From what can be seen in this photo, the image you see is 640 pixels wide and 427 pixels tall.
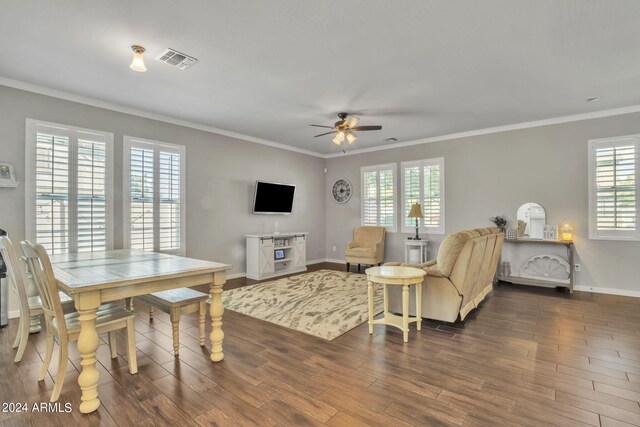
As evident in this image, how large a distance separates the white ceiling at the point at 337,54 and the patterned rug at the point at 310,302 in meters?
2.76

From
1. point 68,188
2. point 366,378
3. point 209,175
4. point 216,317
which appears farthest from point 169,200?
point 366,378

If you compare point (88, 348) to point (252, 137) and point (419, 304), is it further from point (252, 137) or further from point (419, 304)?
point (252, 137)

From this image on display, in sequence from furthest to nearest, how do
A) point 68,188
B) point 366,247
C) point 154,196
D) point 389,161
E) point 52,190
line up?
point 389,161 < point 366,247 < point 154,196 < point 68,188 < point 52,190

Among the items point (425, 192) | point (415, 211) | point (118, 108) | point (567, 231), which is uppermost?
point (118, 108)

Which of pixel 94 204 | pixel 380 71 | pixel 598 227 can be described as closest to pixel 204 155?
pixel 94 204

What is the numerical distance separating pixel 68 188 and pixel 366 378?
14.2 ft

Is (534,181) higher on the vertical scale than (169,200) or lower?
higher

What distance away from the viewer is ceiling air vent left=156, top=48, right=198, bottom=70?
3098 mm

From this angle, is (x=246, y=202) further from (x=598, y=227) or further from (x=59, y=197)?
(x=598, y=227)

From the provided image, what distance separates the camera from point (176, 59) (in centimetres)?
322

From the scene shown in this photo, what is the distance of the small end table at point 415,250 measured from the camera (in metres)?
6.27

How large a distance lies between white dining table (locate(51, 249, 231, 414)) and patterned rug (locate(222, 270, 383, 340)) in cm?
112

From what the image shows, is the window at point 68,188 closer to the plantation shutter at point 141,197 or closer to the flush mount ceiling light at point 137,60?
the plantation shutter at point 141,197

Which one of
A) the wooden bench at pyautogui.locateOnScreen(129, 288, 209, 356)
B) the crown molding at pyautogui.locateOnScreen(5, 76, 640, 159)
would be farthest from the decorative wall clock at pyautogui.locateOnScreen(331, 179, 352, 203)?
the wooden bench at pyautogui.locateOnScreen(129, 288, 209, 356)
